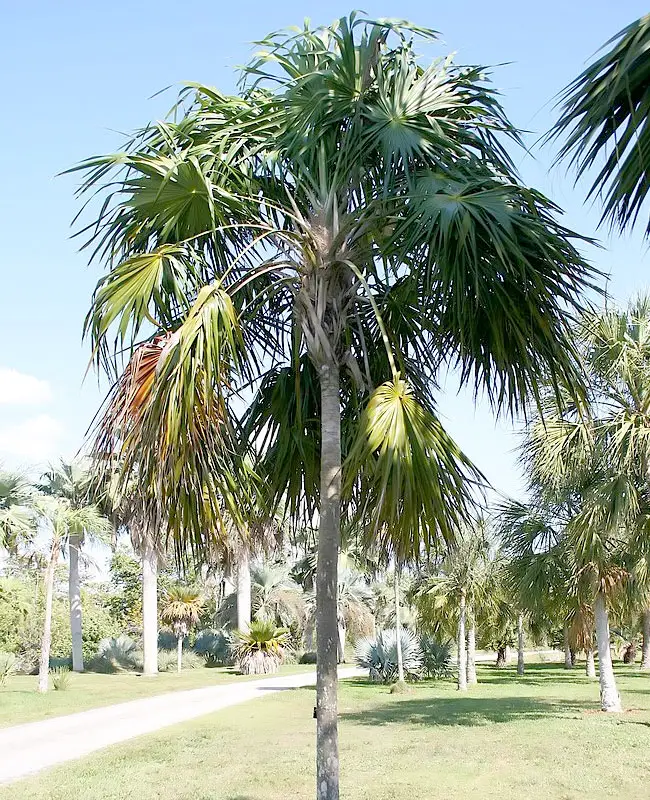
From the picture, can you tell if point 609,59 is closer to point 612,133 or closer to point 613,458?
point 612,133

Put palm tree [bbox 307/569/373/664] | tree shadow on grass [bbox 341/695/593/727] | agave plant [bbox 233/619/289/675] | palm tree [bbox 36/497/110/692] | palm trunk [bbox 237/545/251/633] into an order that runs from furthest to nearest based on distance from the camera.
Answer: palm tree [bbox 307/569/373/664] < palm trunk [bbox 237/545/251/633] < agave plant [bbox 233/619/289/675] < palm tree [bbox 36/497/110/692] < tree shadow on grass [bbox 341/695/593/727]

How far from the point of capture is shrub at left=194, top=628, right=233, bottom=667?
131 ft

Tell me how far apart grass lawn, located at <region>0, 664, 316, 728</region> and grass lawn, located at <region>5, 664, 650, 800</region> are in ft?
11.9

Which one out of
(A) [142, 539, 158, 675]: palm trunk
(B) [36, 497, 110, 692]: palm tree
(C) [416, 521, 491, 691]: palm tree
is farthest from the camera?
(A) [142, 539, 158, 675]: palm trunk

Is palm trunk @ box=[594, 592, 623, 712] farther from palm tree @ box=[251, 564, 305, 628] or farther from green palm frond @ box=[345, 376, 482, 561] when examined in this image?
palm tree @ box=[251, 564, 305, 628]

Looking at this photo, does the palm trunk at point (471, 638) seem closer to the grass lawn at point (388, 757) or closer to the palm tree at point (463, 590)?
the palm tree at point (463, 590)

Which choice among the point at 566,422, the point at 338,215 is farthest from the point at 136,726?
the point at 338,215

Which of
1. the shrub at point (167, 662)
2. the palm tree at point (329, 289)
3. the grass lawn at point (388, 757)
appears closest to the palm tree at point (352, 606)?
the shrub at point (167, 662)

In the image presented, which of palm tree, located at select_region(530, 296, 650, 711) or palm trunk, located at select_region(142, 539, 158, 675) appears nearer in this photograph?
palm tree, located at select_region(530, 296, 650, 711)

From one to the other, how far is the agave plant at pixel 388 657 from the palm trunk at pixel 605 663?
11.0 m

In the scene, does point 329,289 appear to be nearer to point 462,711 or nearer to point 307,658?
point 462,711

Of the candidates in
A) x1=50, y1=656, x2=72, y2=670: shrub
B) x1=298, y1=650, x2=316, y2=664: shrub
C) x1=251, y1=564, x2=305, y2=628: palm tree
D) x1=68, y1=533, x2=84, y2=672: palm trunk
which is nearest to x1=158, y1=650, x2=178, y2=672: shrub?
x1=50, y1=656, x2=72, y2=670: shrub

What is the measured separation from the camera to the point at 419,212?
5121mm

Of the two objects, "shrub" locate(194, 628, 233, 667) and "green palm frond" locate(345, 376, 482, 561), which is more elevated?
"green palm frond" locate(345, 376, 482, 561)
